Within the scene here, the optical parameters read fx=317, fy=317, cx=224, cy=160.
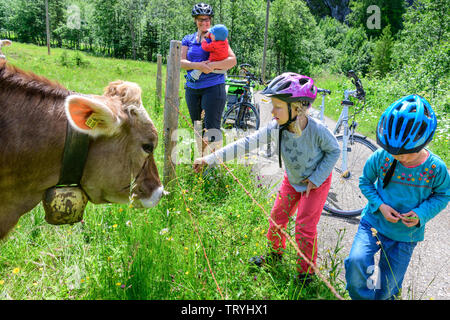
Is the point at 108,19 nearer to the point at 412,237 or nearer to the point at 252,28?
the point at 252,28

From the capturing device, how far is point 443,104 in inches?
374

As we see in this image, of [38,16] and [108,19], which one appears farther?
[38,16]

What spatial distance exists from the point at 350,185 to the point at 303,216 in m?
2.50

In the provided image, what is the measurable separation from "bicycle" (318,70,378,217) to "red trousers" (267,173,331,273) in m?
1.68

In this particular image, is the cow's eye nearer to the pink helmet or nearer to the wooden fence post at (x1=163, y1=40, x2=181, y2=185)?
the pink helmet

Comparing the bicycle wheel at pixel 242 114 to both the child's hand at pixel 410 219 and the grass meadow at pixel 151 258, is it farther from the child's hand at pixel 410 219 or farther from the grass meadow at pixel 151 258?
the child's hand at pixel 410 219

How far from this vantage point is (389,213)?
2.07m

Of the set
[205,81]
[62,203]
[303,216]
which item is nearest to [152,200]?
[62,203]

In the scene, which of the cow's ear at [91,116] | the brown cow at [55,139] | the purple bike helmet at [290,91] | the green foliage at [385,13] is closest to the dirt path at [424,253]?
the purple bike helmet at [290,91]

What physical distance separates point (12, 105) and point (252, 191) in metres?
2.87

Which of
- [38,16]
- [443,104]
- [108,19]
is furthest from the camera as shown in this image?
[38,16]

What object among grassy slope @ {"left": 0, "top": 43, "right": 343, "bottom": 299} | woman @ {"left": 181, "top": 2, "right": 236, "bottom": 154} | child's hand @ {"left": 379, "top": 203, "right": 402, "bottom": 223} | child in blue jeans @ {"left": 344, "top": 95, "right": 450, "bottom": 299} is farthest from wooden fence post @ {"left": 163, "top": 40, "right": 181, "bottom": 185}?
child's hand @ {"left": 379, "top": 203, "right": 402, "bottom": 223}
